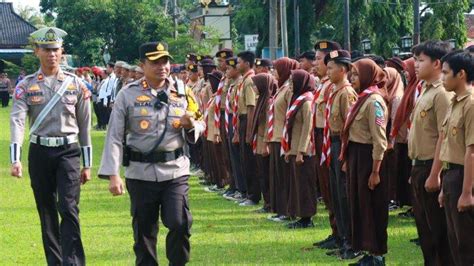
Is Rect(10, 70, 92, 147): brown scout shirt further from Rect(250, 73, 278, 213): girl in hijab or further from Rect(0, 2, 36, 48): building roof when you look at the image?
Rect(0, 2, 36, 48): building roof

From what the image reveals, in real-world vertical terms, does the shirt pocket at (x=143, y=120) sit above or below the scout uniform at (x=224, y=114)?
above

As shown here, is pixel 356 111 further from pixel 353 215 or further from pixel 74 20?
pixel 74 20

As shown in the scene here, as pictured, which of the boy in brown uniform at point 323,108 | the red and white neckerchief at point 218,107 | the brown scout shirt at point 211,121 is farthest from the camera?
the brown scout shirt at point 211,121

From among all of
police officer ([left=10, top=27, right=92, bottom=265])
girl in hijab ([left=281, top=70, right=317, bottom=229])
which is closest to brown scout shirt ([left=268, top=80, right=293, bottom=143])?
girl in hijab ([left=281, top=70, right=317, bottom=229])

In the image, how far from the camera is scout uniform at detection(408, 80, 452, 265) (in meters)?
9.31

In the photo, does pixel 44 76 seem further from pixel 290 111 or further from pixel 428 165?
pixel 290 111

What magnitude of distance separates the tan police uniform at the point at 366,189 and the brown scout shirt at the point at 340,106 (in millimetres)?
591

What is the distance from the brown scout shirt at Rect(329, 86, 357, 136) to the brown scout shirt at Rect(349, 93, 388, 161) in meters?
0.59

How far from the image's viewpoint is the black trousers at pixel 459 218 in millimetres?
8352

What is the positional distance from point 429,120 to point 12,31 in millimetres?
84637

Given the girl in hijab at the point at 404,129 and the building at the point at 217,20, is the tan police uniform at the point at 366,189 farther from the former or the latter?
the building at the point at 217,20

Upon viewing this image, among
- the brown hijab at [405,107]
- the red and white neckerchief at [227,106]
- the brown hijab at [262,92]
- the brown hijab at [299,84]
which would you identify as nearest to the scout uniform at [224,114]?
the red and white neckerchief at [227,106]

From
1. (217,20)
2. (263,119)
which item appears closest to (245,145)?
(263,119)

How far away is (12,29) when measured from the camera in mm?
91125
